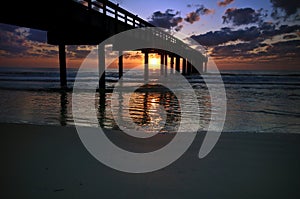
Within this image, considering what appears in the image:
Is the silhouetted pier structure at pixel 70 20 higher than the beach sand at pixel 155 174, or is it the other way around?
the silhouetted pier structure at pixel 70 20

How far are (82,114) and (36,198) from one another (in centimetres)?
492

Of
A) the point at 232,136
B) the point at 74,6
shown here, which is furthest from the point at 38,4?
the point at 232,136

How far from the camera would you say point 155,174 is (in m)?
2.58

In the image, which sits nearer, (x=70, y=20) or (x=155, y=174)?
(x=155, y=174)

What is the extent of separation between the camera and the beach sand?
2.21 meters

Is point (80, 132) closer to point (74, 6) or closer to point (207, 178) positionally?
point (207, 178)

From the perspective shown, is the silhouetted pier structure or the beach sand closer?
the beach sand

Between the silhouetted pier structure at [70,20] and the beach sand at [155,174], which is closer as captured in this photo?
the beach sand at [155,174]

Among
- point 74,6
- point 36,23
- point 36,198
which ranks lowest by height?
point 36,198

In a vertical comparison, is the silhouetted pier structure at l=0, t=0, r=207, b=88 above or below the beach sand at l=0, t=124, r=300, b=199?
above

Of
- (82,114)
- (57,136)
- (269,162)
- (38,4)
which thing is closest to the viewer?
(269,162)

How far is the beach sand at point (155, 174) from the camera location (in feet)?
7.26

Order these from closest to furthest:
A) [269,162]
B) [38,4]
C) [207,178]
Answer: [207,178]
[269,162]
[38,4]

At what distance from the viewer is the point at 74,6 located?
31.2ft
